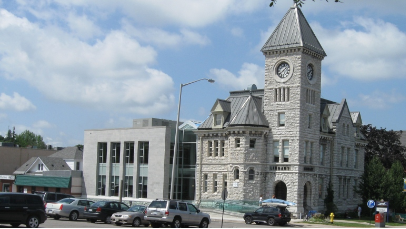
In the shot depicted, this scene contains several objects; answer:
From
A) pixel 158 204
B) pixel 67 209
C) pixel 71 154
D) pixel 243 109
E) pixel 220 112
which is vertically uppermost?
pixel 243 109

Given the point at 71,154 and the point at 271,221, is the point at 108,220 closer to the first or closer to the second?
the point at 271,221

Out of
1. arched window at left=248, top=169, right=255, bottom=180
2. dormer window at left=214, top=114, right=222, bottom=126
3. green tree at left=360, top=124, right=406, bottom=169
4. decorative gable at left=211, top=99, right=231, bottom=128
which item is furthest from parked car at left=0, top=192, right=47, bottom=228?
green tree at left=360, top=124, right=406, bottom=169

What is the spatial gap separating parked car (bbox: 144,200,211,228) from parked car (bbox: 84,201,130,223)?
17.0 feet

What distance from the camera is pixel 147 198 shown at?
185ft

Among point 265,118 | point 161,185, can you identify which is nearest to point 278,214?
point 265,118

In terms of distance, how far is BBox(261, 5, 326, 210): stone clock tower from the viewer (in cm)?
5006

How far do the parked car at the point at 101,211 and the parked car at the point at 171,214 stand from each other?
5.18 meters

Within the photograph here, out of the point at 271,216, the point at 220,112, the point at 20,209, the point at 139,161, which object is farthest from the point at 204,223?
the point at 139,161

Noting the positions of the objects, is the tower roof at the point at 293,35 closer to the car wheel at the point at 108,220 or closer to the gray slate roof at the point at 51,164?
the car wheel at the point at 108,220

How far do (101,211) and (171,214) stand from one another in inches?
273

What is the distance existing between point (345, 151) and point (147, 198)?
21.0m

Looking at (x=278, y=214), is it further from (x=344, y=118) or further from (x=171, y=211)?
(x=344, y=118)

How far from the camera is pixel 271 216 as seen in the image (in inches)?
1640

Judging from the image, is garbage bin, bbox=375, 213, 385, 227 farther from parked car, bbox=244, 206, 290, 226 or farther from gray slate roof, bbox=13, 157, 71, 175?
gray slate roof, bbox=13, 157, 71, 175
